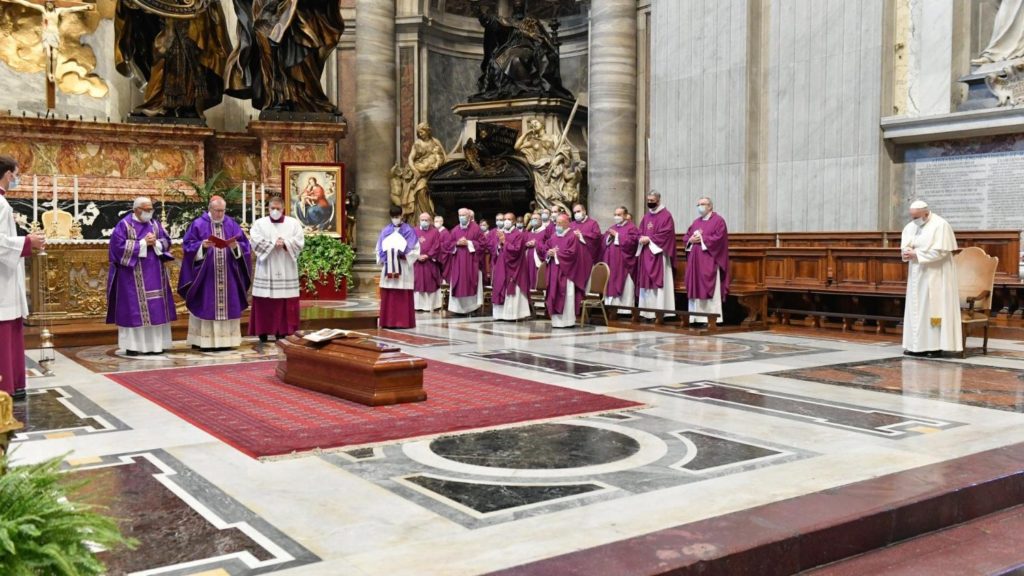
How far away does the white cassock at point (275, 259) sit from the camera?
33.3 feet

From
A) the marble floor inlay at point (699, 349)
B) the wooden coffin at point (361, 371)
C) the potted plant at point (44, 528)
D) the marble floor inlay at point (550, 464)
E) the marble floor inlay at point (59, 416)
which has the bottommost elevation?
the marble floor inlay at point (550, 464)

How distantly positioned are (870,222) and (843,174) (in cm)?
87

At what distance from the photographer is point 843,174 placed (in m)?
14.2

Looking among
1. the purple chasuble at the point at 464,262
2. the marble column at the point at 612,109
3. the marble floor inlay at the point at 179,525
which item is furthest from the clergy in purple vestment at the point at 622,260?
the marble floor inlay at the point at 179,525

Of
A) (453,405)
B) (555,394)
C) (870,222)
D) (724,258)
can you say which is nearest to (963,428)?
(555,394)

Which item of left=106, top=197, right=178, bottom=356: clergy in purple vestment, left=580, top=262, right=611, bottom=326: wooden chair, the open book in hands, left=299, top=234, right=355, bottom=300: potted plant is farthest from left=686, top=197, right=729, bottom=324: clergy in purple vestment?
left=299, top=234, right=355, bottom=300: potted plant

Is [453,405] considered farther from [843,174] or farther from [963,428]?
[843,174]

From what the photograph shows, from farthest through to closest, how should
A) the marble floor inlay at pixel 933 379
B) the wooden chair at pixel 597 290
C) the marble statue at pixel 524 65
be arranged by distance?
the marble statue at pixel 524 65 → the wooden chair at pixel 597 290 → the marble floor inlay at pixel 933 379

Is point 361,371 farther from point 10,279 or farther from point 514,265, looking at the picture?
point 514,265

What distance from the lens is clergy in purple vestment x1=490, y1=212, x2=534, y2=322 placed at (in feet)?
44.3

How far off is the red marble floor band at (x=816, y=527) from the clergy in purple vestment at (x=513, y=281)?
9089 millimetres

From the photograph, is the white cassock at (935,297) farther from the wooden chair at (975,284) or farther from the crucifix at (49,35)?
the crucifix at (49,35)

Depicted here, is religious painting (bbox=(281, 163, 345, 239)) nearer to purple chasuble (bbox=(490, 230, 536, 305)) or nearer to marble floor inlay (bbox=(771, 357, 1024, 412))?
purple chasuble (bbox=(490, 230, 536, 305))

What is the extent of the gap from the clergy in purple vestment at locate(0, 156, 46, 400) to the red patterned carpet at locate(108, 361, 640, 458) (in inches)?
38.2
